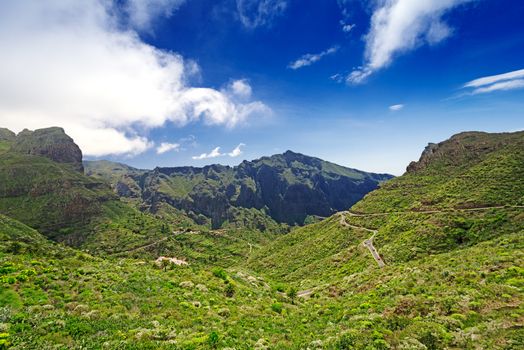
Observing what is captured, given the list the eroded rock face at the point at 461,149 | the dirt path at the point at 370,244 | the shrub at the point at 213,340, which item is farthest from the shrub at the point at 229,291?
the eroded rock face at the point at 461,149

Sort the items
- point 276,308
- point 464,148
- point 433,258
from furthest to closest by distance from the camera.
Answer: point 464,148 → point 433,258 → point 276,308

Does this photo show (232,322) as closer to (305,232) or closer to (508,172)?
(508,172)

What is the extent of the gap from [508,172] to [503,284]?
92777mm

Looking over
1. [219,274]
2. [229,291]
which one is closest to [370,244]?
[219,274]

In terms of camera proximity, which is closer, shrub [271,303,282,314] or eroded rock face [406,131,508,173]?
shrub [271,303,282,314]

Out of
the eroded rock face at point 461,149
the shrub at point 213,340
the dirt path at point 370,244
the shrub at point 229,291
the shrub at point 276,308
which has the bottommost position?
the dirt path at point 370,244

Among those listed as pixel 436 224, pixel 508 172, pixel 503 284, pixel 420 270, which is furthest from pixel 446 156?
pixel 503 284

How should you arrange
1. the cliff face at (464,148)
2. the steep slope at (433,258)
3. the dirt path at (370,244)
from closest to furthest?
the steep slope at (433,258) < the dirt path at (370,244) < the cliff face at (464,148)

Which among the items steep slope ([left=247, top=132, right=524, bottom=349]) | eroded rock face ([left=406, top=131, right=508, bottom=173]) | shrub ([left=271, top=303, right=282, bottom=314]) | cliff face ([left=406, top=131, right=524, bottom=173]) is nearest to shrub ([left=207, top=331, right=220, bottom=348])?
steep slope ([left=247, top=132, right=524, bottom=349])

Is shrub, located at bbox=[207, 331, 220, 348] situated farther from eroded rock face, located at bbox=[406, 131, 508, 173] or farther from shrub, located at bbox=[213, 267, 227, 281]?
eroded rock face, located at bbox=[406, 131, 508, 173]

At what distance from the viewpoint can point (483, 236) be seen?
6134 centimetres

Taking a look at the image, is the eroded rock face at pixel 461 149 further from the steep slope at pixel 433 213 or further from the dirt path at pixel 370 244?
the dirt path at pixel 370 244

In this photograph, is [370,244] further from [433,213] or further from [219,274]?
[219,274]

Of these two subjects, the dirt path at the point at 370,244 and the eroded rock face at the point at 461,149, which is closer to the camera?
the dirt path at the point at 370,244
